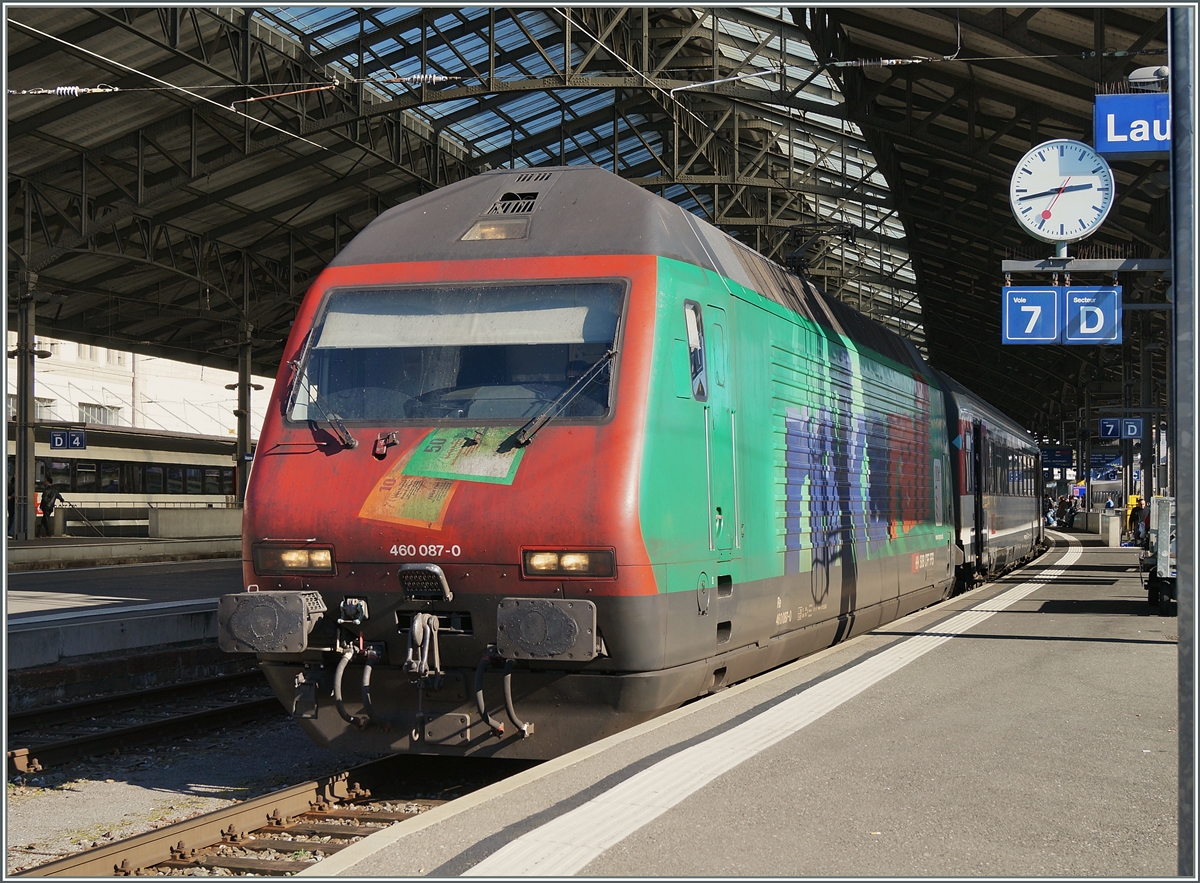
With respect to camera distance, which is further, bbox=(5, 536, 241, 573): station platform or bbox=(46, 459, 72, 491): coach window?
bbox=(46, 459, 72, 491): coach window

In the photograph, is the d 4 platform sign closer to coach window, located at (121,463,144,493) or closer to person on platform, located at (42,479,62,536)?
person on platform, located at (42,479,62,536)

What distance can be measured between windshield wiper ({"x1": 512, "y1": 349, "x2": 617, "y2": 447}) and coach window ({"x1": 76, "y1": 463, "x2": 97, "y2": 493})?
108 ft

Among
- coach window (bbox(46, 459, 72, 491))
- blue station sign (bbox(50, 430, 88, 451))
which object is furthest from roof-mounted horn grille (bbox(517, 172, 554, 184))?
coach window (bbox(46, 459, 72, 491))

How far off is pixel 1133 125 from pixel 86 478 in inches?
1296

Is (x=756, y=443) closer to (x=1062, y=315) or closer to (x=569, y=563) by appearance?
(x=569, y=563)

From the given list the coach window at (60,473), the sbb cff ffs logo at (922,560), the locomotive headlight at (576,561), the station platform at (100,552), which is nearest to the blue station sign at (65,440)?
the station platform at (100,552)

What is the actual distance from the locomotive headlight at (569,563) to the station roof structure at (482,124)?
31.9 feet

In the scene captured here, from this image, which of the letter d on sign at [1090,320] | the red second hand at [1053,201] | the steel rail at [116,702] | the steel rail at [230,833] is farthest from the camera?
the letter d on sign at [1090,320]

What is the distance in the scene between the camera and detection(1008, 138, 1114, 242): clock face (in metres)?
12.2

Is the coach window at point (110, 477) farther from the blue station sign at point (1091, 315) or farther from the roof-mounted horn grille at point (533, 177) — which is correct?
the roof-mounted horn grille at point (533, 177)

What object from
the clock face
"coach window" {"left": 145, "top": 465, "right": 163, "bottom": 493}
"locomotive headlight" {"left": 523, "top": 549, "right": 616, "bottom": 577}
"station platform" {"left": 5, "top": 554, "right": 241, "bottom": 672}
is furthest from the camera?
"coach window" {"left": 145, "top": 465, "right": 163, "bottom": 493}

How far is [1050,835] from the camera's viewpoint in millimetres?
5355

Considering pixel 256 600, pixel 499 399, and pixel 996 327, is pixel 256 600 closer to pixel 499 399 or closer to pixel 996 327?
pixel 499 399

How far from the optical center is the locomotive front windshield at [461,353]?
712 centimetres
